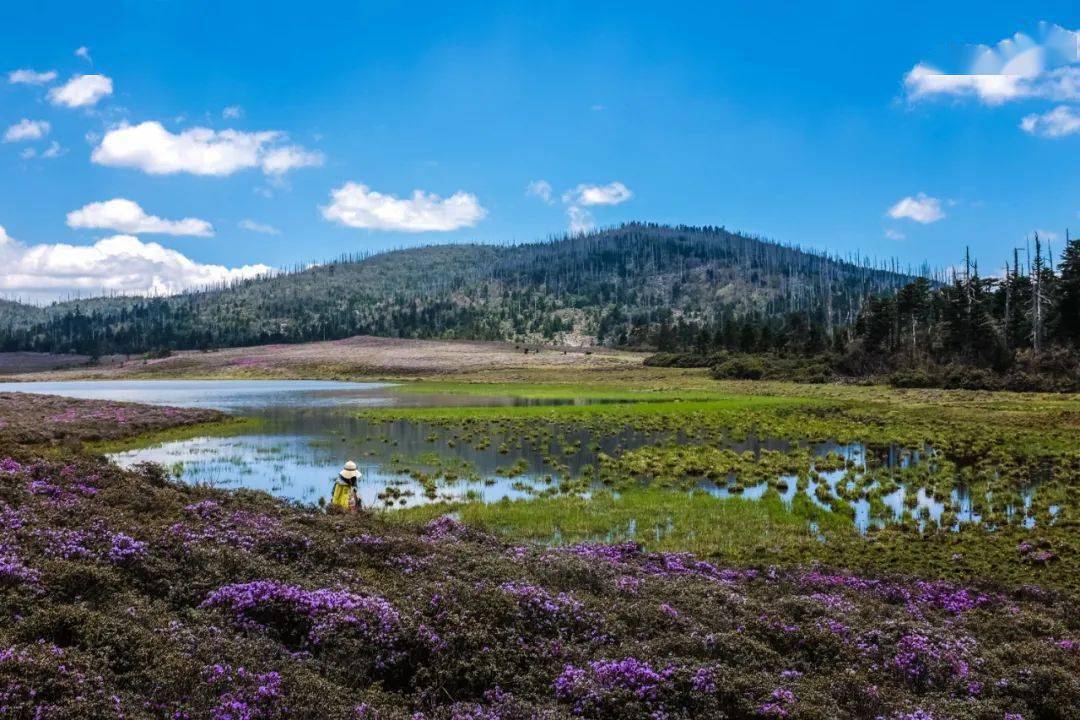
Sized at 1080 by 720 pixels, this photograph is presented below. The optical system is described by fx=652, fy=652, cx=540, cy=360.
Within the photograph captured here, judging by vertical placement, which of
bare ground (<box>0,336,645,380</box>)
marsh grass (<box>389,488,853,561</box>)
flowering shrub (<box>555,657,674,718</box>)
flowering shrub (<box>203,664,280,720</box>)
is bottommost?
marsh grass (<box>389,488,853,561</box>)

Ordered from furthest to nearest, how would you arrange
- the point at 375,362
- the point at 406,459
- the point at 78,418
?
the point at 375,362 < the point at 78,418 < the point at 406,459

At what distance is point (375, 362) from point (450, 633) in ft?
432

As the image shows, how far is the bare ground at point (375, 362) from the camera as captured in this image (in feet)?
417

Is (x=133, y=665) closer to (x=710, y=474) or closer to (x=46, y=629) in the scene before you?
(x=46, y=629)

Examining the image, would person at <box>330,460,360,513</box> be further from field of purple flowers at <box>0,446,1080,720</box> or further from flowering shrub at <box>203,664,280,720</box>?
flowering shrub at <box>203,664,280,720</box>

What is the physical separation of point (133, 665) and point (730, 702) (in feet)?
23.9

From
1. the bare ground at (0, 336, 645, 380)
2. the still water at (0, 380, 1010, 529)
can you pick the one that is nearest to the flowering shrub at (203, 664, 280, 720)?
the still water at (0, 380, 1010, 529)

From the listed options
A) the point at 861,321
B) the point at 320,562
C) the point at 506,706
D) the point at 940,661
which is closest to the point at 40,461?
the point at 320,562

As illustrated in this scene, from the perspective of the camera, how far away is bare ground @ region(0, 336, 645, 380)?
417ft

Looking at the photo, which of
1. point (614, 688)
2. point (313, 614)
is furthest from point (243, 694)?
point (614, 688)

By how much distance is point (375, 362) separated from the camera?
136875mm

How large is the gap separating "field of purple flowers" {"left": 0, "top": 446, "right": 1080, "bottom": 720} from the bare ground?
102227mm

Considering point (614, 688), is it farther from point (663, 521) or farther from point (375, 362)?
point (375, 362)

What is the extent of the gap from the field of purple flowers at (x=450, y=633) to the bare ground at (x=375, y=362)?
335 ft
